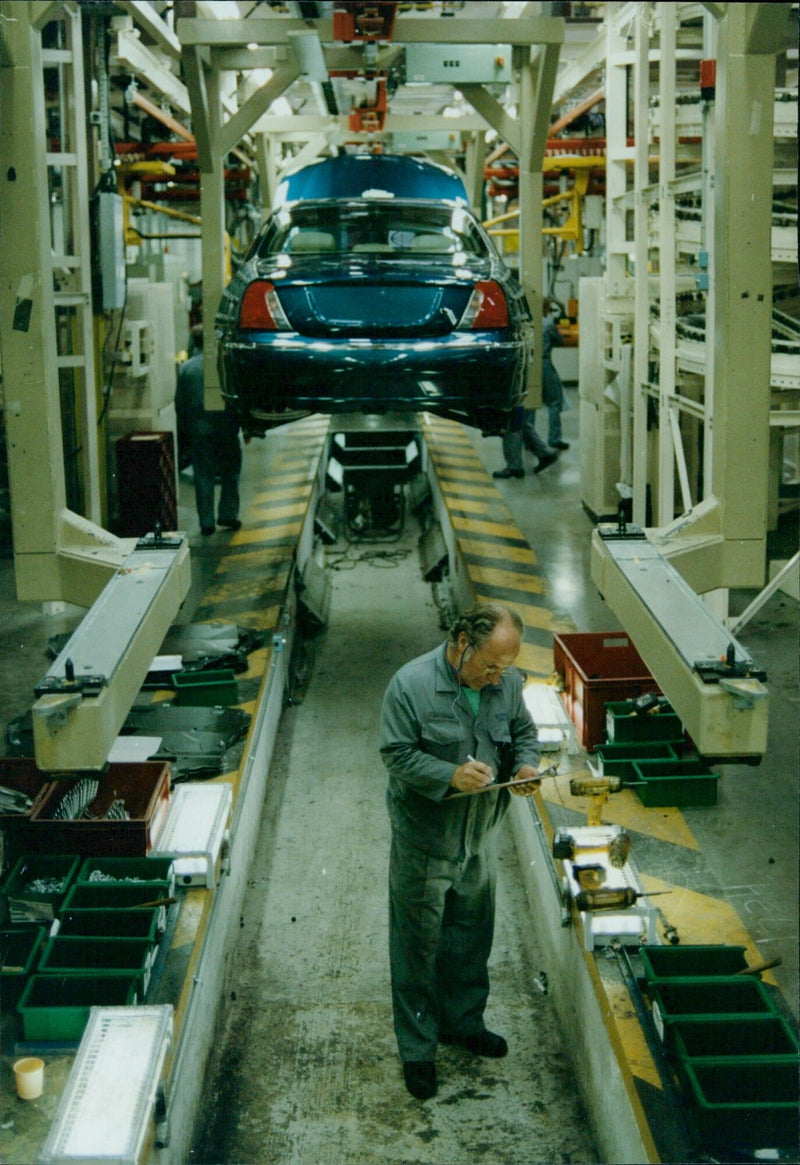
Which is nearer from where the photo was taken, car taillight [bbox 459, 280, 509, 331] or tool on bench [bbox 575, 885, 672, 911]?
tool on bench [bbox 575, 885, 672, 911]

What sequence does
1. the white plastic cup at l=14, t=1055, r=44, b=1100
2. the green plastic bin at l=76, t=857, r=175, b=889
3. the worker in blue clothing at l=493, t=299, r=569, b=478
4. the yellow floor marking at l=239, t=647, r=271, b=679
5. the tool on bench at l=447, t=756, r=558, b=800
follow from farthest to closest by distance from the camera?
the worker in blue clothing at l=493, t=299, r=569, b=478 < the yellow floor marking at l=239, t=647, r=271, b=679 < the green plastic bin at l=76, t=857, r=175, b=889 < the tool on bench at l=447, t=756, r=558, b=800 < the white plastic cup at l=14, t=1055, r=44, b=1100

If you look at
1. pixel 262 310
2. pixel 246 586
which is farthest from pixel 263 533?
pixel 262 310

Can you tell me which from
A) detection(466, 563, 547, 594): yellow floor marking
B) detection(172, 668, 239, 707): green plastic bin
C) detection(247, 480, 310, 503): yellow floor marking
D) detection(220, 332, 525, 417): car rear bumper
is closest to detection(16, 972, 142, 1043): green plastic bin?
detection(172, 668, 239, 707): green plastic bin

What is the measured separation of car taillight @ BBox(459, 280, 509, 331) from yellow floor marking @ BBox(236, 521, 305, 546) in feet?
11.9

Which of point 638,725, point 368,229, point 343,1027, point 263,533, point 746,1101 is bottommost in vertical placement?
point 343,1027

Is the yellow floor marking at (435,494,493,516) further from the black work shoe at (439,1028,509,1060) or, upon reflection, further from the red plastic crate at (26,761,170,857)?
the black work shoe at (439,1028,509,1060)

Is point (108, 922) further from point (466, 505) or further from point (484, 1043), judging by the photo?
point (466, 505)

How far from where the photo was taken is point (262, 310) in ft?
19.0

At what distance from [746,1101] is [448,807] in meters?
1.06

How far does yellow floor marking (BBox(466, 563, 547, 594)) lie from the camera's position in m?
7.95

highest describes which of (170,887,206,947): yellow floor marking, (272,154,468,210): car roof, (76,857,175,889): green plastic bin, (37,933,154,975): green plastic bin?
(272,154,468,210): car roof

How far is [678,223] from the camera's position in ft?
25.7

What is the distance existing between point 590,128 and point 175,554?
1055cm

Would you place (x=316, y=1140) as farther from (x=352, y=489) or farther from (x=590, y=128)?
(x=590, y=128)
